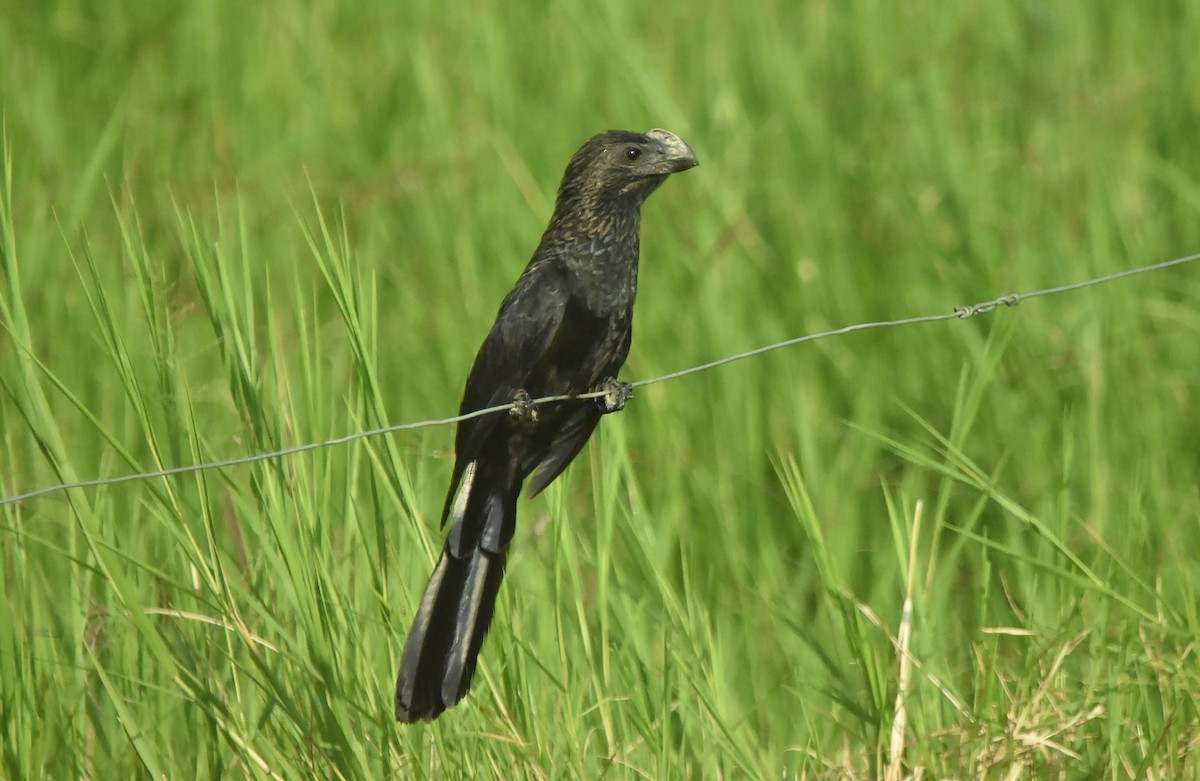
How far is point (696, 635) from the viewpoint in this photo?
2.94m

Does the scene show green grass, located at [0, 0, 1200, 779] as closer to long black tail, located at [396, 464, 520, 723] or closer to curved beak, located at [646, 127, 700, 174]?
long black tail, located at [396, 464, 520, 723]

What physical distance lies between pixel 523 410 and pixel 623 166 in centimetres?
61

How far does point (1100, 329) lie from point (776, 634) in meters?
1.27

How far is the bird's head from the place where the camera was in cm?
321

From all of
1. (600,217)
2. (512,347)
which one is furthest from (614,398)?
(600,217)

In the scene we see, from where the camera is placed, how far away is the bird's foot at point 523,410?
9.91ft

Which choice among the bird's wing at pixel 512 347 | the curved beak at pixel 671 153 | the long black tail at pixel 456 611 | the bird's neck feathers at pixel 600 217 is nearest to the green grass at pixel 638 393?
the long black tail at pixel 456 611

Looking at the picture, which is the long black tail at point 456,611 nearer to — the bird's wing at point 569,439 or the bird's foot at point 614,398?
the bird's wing at point 569,439

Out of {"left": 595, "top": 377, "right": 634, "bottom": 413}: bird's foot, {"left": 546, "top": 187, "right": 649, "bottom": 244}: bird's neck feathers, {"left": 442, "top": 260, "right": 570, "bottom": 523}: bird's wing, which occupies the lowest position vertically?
{"left": 595, "top": 377, "right": 634, "bottom": 413}: bird's foot

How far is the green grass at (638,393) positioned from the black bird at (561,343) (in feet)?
0.48

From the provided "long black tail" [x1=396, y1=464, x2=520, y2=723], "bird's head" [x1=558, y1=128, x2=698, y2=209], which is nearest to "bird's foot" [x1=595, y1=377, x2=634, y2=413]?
"long black tail" [x1=396, y1=464, x2=520, y2=723]

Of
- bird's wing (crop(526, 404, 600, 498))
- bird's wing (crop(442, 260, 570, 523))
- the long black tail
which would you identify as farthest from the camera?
bird's wing (crop(526, 404, 600, 498))

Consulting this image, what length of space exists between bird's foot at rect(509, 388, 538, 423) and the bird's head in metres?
0.45

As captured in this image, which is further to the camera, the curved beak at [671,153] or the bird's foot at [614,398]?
the curved beak at [671,153]
